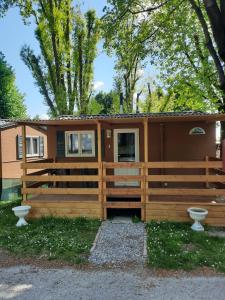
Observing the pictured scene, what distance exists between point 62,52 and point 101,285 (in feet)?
43.7

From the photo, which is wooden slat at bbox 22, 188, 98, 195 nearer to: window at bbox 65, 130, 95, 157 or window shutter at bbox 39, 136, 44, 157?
window at bbox 65, 130, 95, 157

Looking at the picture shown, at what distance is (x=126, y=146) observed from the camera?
9492 millimetres

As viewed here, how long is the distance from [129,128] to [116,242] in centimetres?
448

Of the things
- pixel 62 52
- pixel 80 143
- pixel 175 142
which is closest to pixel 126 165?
pixel 175 142

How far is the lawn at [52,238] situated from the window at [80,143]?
3.09m

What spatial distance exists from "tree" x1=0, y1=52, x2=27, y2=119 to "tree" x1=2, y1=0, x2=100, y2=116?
6910mm

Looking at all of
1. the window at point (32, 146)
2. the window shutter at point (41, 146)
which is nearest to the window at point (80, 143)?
the window at point (32, 146)

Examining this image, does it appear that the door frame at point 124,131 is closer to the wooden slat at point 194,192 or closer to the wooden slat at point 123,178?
the wooden slat at point 123,178

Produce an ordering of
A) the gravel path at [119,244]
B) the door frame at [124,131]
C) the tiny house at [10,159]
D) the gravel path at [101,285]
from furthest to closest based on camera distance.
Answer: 1. the tiny house at [10,159]
2. the door frame at [124,131]
3. the gravel path at [119,244]
4. the gravel path at [101,285]

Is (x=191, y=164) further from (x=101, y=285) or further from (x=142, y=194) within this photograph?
(x=101, y=285)

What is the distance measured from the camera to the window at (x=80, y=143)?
9789 millimetres

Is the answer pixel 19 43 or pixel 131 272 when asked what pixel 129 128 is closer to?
pixel 131 272

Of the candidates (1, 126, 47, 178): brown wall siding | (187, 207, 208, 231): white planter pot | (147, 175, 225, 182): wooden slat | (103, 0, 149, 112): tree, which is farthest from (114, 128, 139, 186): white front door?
(1, 126, 47, 178): brown wall siding

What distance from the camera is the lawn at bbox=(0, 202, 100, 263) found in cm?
534
